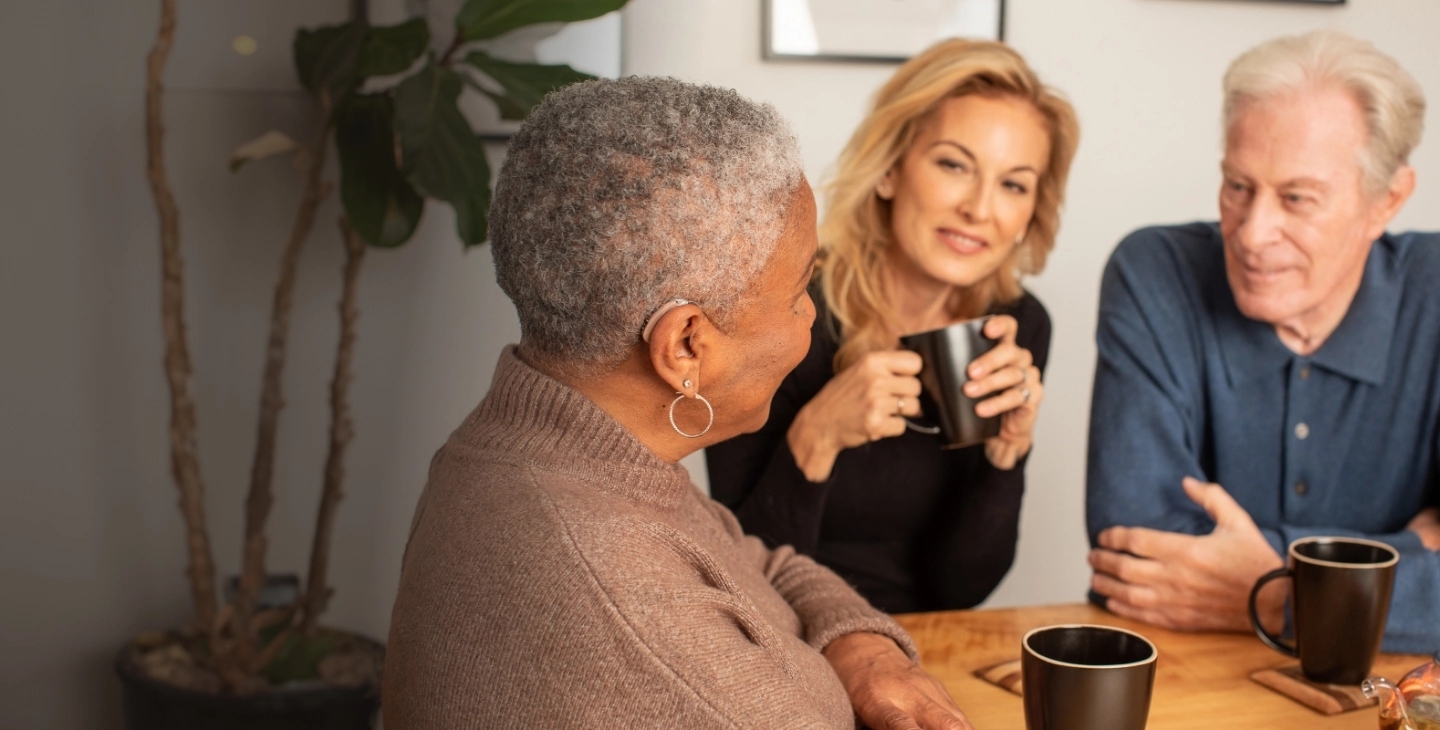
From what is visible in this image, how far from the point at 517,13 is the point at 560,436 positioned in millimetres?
1205

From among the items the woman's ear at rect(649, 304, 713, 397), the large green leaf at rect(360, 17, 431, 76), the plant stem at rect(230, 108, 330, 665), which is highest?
the large green leaf at rect(360, 17, 431, 76)

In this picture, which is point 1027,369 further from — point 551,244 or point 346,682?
point 346,682

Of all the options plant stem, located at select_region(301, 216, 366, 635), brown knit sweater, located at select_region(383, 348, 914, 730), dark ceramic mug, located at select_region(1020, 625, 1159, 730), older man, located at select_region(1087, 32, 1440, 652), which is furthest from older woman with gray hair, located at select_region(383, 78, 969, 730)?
plant stem, located at select_region(301, 216, 366, 635)

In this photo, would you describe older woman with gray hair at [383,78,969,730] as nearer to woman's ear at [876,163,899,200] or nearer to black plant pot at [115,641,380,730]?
woman's ear at [876,163,899,200]

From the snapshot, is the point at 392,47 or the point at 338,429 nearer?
the point at 392,47

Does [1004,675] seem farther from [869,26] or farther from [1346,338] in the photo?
[869,26]

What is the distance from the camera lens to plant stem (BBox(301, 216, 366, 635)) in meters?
2.10

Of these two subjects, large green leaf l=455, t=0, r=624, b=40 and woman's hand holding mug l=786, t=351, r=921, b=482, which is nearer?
woman's hand holding mug l=786, t=351, r=921, b=482

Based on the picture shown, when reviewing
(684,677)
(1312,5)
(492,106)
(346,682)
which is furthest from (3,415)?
(1312,5)

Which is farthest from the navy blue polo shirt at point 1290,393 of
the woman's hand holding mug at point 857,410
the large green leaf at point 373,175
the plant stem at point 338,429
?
the plant stem at point 338,429

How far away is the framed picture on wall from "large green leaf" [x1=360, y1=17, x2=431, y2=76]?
703 mm

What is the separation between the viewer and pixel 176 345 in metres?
2.04

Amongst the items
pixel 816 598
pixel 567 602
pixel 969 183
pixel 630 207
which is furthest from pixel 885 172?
pixel 567 602

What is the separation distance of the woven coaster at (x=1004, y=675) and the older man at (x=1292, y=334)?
0.35 metres
